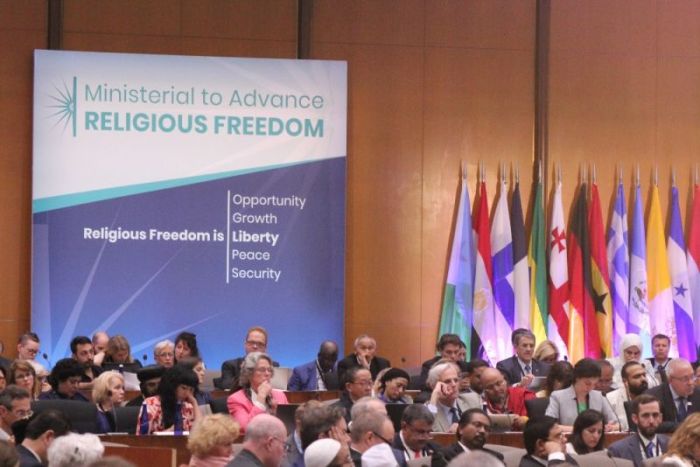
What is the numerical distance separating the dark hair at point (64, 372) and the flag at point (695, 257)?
6.62 m

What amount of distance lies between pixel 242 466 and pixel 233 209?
7.19m

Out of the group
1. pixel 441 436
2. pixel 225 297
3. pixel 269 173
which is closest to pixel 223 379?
pixel 225 297

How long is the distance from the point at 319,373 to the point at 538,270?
287 cm

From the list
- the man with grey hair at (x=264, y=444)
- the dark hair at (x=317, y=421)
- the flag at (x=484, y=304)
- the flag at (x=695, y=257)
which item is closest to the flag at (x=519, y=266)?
the flag at (x=484, y=304)

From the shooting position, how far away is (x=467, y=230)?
13352mm

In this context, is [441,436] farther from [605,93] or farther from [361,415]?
[605,93]

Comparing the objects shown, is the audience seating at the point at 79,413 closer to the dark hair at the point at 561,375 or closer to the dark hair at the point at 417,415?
the dark hair at the point at 417,415

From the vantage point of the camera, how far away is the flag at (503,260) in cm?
1320

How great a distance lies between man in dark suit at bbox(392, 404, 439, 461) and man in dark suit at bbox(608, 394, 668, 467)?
1.18 metres

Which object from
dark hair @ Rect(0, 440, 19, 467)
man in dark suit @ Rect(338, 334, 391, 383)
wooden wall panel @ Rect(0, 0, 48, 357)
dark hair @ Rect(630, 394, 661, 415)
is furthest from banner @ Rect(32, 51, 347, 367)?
dark hair @ Rect(0, 440, 19, 467)

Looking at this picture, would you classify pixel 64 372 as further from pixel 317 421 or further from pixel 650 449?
pixel 650 449

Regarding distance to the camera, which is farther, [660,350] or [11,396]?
[660,350]

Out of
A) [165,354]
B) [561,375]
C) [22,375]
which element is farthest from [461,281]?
[22,375]

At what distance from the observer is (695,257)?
13445mm
